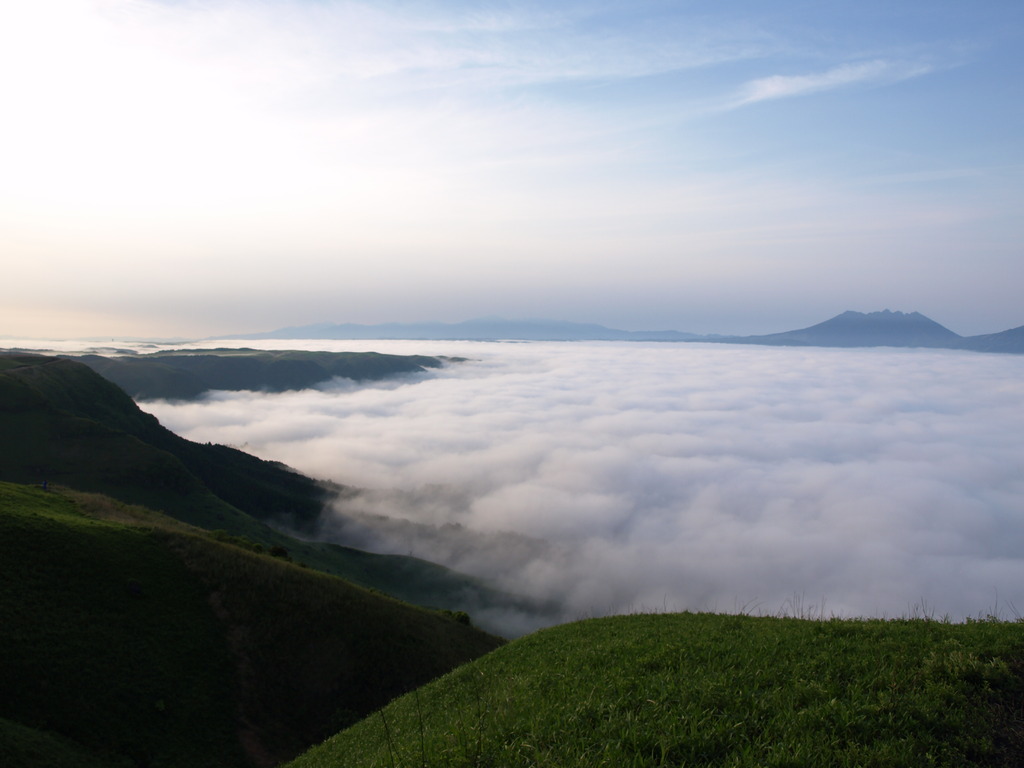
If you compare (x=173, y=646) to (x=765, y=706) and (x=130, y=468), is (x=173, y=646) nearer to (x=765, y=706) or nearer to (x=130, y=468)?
(x=765, y=706)

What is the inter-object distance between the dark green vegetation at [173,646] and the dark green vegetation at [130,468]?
49.9 meters

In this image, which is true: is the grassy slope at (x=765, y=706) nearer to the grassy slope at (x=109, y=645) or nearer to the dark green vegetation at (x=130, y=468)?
the grassy slope at (x=109, y=645)

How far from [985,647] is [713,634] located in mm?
7338

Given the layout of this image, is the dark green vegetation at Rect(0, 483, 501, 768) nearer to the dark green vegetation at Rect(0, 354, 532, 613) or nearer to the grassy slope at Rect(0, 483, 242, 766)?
the grassy slope at Rect(0, 483, 242, 766)

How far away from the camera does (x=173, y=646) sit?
43.0 meters

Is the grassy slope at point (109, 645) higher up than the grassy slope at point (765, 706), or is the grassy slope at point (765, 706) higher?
the grassy slope at point (765, 706)

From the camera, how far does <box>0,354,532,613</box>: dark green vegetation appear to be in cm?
12394

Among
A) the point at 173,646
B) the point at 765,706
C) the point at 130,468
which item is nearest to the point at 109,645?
the point at 173,646

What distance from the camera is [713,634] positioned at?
60.1 feet

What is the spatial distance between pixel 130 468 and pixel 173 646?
4497 inches

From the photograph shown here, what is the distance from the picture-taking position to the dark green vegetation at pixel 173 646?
33000 millimetres

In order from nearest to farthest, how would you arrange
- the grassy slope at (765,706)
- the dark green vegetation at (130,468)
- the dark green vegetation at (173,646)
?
the grassy slope at (765,706) < the dark green vegetation at (173,646) < the dark green vegetation at (130,468)

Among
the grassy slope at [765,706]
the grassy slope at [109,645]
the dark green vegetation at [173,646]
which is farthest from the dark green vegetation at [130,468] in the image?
the grassy slope at [765,706]

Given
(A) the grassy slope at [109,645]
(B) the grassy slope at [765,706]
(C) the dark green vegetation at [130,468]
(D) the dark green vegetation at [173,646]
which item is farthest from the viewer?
(C) the dark green vegetation at [130,468]
